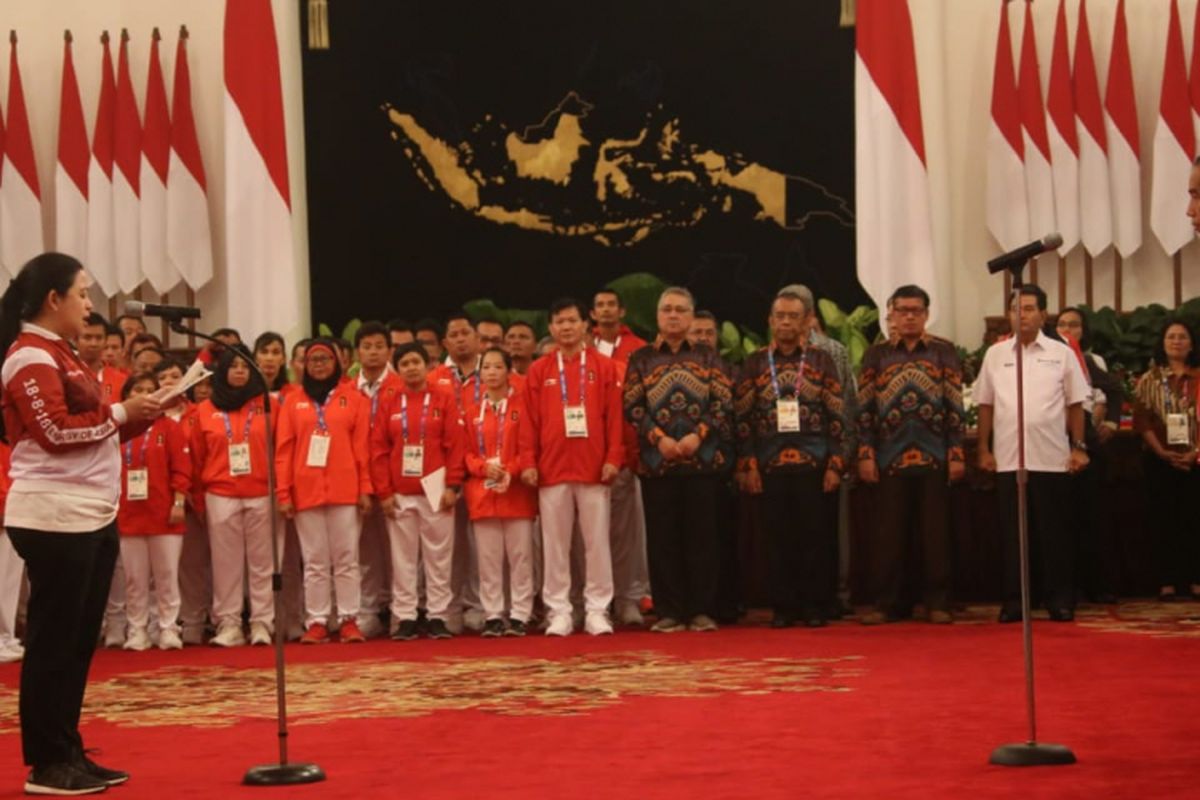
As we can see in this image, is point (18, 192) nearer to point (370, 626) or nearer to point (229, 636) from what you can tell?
point (229, 636)

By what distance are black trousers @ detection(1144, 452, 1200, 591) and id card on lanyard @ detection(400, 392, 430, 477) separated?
13.6 feet

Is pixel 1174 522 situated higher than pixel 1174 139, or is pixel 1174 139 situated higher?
pixel 1174 139

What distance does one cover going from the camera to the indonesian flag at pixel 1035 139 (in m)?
12.3

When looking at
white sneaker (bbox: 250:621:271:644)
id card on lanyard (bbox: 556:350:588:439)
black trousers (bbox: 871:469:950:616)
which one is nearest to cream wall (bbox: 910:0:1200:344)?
black trousers (bbox: 871:469:950:616)

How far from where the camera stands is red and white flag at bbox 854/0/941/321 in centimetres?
1224

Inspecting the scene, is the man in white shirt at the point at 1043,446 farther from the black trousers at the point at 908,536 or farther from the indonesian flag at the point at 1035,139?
the indonesian flag at the point at 1035,139

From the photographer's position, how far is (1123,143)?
12188 millimetres

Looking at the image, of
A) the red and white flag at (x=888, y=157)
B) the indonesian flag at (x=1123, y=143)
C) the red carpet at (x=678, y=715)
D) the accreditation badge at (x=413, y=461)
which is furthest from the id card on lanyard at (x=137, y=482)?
the indonesian flag at (x=1123, y=143)

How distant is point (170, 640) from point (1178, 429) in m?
5.62

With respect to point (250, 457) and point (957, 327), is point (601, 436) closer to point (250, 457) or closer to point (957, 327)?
point (250, 457)

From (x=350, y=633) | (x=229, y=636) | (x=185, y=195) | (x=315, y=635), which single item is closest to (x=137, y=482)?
(x=229, y=636)

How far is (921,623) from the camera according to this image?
29.0 feet

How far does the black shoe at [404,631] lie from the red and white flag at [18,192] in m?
5.42

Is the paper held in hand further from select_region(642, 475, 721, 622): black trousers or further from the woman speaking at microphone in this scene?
select_region(642, 475, 721, 622): black trousers
